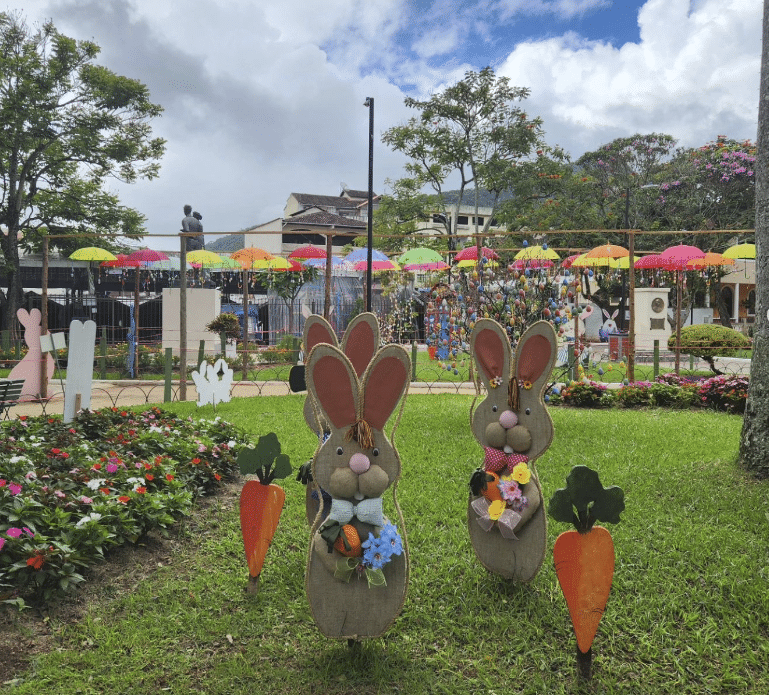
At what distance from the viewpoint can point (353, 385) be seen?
2725 mm

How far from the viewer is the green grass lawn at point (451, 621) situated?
276cm

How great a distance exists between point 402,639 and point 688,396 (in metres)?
Answer: 7.37

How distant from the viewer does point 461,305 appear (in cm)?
687

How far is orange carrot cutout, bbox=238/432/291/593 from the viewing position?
3.49 m

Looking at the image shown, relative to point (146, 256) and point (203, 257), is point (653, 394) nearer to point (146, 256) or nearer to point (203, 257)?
point (203, 257)

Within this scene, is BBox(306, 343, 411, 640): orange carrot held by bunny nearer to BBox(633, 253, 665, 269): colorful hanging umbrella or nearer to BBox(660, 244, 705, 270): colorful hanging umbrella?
BBox(660, 244, 705, 270): colorful hanging umbrella

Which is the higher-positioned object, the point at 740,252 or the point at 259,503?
the point at 740,252

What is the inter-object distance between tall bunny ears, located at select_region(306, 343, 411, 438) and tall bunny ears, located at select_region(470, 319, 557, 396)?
0.94 metres

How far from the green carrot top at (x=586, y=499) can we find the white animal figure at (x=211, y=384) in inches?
265

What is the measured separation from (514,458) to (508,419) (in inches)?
8.2

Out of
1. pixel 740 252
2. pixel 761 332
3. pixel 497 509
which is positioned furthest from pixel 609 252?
pixel 497 509

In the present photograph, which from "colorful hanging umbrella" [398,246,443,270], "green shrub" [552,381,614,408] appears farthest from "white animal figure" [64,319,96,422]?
"colorful hanging umbrella" [398,246,443,270]

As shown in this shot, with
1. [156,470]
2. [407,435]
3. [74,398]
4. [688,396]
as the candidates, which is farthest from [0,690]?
[688,396]

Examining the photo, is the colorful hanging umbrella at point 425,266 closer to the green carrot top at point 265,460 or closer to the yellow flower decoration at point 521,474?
the green carrot top at point 265,460
